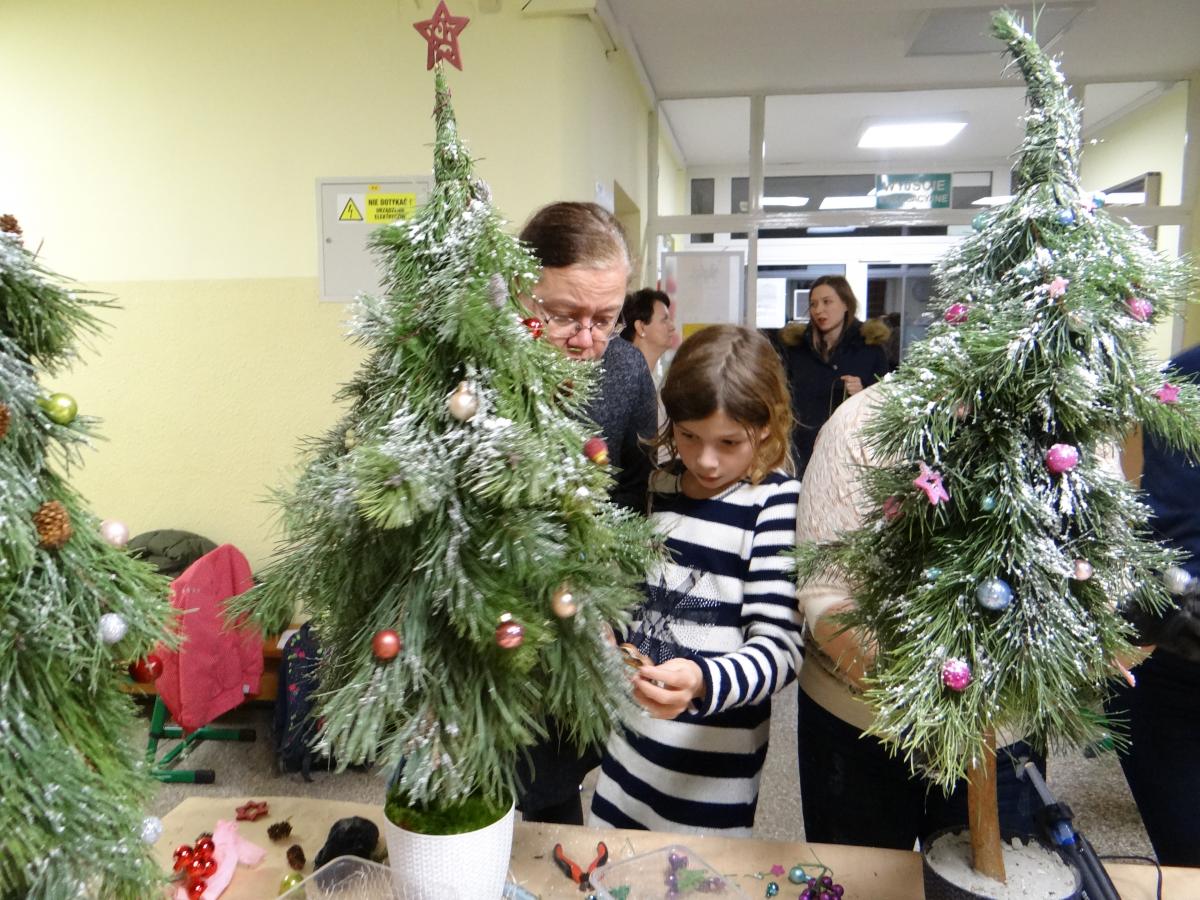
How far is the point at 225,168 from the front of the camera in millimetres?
2799

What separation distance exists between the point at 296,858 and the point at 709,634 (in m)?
0.60

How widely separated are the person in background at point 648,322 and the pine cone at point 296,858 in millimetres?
1955

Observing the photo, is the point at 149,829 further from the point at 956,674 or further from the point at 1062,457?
the point at 1062,457

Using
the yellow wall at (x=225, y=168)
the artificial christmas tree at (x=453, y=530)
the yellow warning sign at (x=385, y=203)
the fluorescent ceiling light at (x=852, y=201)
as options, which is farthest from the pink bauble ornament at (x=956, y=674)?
the fluorescent ceiling light at (x=852, y=201)

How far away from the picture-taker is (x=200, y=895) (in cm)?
86

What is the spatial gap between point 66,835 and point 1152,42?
16.6ft

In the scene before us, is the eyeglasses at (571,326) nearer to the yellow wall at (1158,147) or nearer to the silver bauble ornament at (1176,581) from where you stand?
the silver bauble ornament at (1176,581)

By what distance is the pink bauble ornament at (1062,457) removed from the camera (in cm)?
70

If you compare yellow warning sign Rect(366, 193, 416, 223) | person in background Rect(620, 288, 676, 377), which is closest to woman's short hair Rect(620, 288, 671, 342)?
person in background Rect(620, 288, 676, 377)

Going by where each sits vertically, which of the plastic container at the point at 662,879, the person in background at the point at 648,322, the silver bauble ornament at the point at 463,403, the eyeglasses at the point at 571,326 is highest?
the person in background at the point at 648,322

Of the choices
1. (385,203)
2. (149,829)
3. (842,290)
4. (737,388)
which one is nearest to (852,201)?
(842,290)

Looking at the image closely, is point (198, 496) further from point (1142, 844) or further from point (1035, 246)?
point (1142, 844)

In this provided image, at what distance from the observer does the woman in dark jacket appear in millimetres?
3494

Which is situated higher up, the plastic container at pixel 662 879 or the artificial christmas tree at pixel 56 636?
the artificial christmas tree at pixel 56 636
